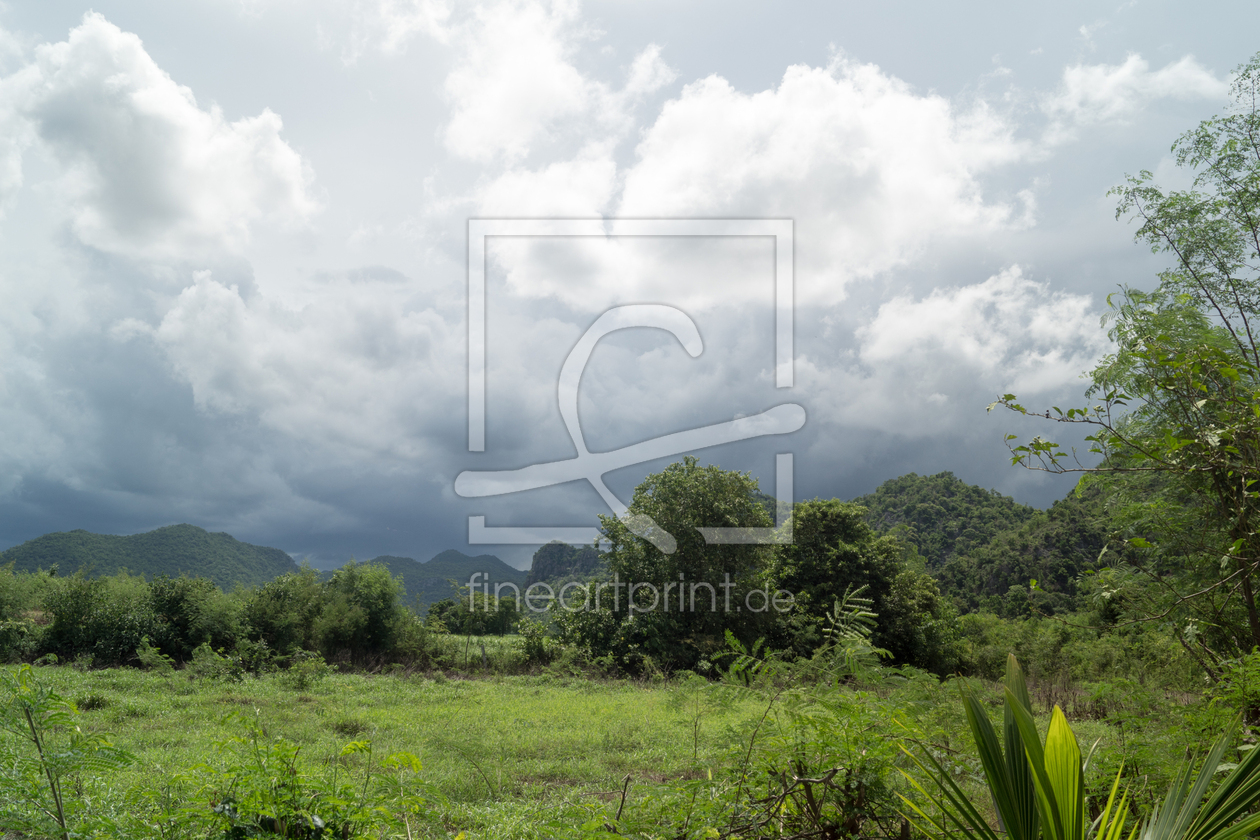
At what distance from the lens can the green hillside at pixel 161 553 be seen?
1543 inches

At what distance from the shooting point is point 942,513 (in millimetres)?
50406

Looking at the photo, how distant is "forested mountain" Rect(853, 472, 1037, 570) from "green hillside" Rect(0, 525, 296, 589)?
45.4m

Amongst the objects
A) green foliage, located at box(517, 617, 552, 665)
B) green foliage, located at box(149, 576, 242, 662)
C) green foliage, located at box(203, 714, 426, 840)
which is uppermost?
green foliage, located at box(203, 714, 426, 840)

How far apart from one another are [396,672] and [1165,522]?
16.7 meters

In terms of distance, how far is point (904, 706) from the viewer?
244 centimetres

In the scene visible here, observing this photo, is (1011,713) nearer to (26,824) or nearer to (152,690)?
(26,824)

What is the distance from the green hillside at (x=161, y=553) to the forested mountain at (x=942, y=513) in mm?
45415

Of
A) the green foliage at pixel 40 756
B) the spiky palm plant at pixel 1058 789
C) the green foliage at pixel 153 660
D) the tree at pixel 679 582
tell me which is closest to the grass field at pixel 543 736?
the green foliage at pixel 40 756

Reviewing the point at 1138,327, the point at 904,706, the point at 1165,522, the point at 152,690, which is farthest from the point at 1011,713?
the point at 152,690

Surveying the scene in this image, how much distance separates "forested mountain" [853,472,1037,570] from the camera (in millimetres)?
45500

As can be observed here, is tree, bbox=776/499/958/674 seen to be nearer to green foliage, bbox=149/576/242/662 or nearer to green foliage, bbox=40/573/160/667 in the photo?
green foliage, bbox=149/576/242/662

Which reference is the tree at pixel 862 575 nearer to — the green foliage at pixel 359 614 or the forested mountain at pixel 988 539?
the forested mountain at pixel 988 539

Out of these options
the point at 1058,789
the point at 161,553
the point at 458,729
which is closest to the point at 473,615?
the point at 458,729

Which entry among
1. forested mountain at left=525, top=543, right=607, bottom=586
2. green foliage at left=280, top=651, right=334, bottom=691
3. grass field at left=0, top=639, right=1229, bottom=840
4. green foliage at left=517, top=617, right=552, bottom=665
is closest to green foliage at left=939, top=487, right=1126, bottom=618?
green foliage at left=517, top=617, right=552, bottom=665
